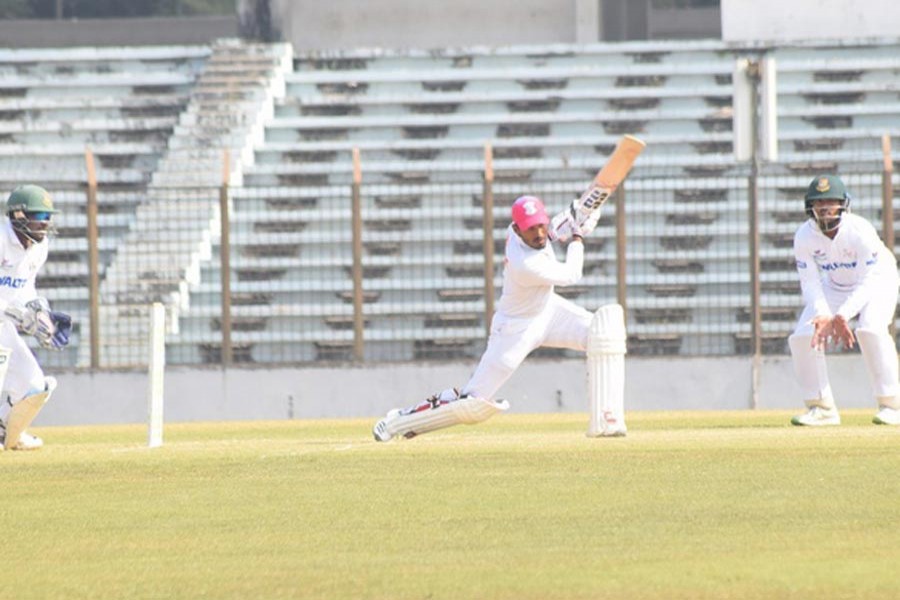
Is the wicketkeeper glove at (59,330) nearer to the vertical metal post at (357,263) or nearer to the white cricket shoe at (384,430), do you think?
the white cricket shoe at (384,430)

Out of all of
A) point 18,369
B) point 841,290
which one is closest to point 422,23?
point 841,290

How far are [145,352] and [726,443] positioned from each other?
34.3 feet

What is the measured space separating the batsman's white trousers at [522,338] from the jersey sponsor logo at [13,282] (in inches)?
118

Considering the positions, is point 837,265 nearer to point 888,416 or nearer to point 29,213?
point 888,416

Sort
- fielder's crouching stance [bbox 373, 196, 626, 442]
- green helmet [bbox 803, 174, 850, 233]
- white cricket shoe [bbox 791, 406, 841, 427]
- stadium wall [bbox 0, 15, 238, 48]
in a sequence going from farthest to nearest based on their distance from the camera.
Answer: stadium wall [bbox 0, 15, 238, 48]
white cricket shoe [bbox 791, 406, 841, 427]
green helmet [bbox 803, 174, 850, 233]
fielder's crouching stance [bbox 373, 196, 626, 442]

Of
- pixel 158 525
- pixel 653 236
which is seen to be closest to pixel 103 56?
pixel 653 236

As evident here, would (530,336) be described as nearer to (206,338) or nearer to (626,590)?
Answer: (626,590)

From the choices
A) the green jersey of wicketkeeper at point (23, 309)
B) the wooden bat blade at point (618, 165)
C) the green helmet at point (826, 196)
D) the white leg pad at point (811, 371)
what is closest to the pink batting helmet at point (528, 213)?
the wooden bat blade at point (618, 165)

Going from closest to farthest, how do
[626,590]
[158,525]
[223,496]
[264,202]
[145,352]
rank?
[626,590] → [158,525] → [223,496] → [145,352] → [264,202]

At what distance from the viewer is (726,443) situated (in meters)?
13.3

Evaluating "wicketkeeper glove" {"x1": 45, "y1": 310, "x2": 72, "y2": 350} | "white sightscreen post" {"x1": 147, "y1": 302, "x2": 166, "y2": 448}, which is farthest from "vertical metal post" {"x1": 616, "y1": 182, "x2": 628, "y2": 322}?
"white sightscreen post" {"x1": 147, "y1": 302, "x2": 166, "y2": 448}

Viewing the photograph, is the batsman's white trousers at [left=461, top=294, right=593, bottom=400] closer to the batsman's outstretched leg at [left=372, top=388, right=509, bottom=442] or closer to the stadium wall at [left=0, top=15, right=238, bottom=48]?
the batsman's outstretched leg at [left=372, top=388, right=509, bottom=442]

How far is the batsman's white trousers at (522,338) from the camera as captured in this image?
13.9 m

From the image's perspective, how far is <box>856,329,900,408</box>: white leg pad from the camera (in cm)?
1536
